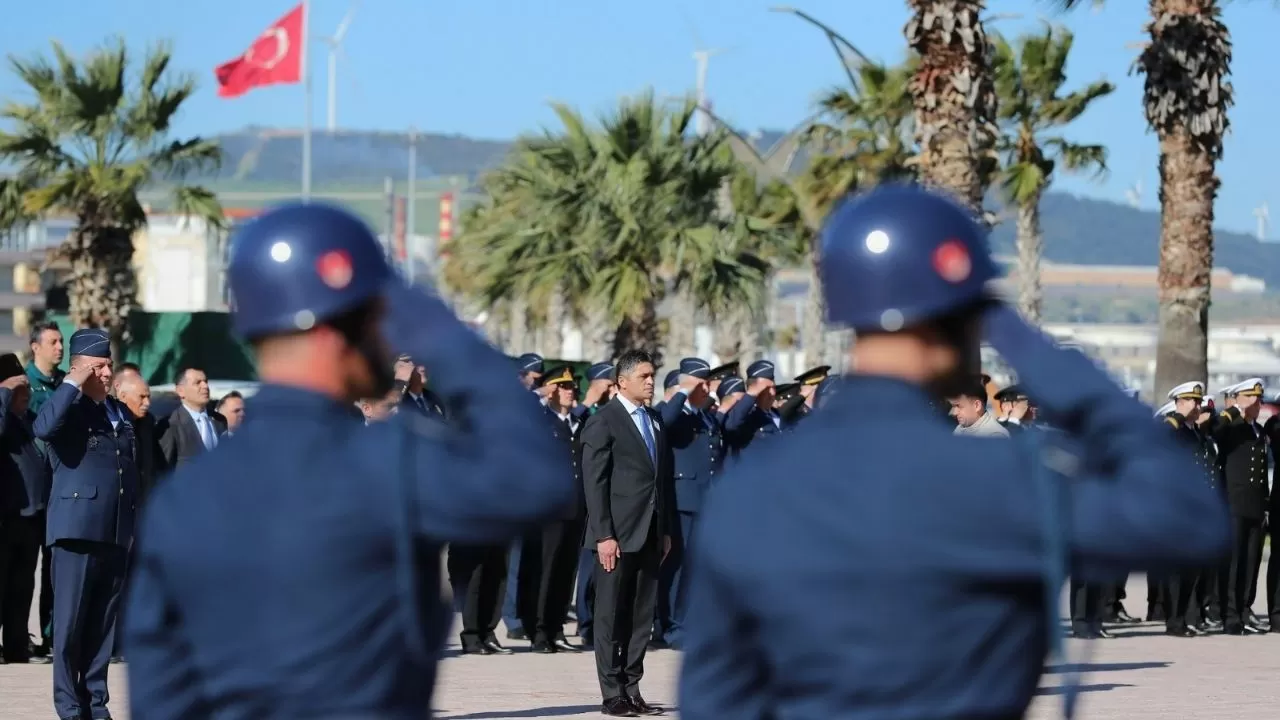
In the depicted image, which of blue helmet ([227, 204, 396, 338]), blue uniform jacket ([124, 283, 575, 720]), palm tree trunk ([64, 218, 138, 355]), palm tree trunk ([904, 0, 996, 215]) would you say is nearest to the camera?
blue uniform jacket ([124, 283, 575, 720])

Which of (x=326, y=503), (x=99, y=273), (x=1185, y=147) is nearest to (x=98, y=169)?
(x=99, y=273)

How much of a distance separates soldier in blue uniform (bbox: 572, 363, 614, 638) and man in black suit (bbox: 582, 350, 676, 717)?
2885 mm

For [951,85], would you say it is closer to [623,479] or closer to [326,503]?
[623,479]

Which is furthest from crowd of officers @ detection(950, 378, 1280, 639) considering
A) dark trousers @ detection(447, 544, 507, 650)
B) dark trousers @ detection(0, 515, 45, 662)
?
dark trousers @ detection(0, 515, 45, 662)

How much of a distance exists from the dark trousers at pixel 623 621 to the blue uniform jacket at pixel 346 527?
330 inches

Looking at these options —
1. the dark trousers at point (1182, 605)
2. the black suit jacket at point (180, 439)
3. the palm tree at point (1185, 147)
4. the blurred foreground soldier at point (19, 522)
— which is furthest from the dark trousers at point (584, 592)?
the palm tree at point (1185, 147)

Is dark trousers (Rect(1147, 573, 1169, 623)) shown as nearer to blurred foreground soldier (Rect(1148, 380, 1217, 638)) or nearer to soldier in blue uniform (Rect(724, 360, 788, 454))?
blurred foreground soldier (Rect(1148, 380, 1217, 638))

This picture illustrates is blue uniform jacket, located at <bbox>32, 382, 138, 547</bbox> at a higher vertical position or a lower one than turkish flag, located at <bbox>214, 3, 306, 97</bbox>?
lower

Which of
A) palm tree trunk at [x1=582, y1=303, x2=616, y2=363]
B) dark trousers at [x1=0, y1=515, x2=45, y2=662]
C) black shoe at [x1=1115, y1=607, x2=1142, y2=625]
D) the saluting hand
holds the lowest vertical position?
black shoe at [x1=1115, y1=607, x2=1142, y2=625]

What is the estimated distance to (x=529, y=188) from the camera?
33.0 meters

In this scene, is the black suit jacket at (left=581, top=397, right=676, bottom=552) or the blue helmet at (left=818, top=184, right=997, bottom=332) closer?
the blue helmet at (left=818, top=184, right=997, bottom=332)

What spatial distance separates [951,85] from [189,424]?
952cm

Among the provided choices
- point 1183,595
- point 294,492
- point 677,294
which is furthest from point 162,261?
point 294,492

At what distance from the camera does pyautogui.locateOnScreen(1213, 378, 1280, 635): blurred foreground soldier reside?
1802 centimetres
